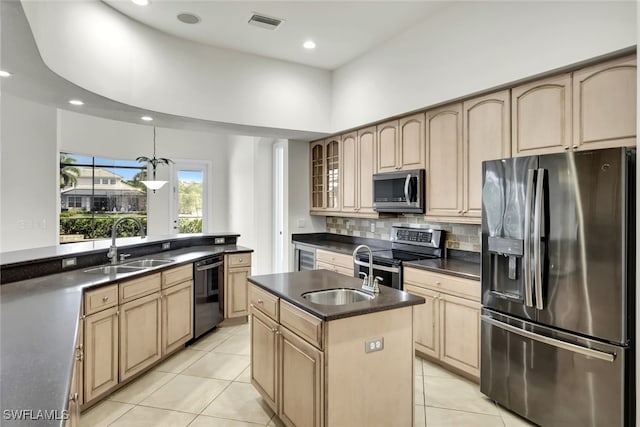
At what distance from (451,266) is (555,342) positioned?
43.3 inches

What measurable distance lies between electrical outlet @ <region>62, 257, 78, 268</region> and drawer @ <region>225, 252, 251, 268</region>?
157 centimetres

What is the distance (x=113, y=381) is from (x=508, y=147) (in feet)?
11.3

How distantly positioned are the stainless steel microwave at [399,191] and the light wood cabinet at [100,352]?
8.79 feet

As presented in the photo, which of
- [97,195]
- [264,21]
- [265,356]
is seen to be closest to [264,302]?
[265,356]

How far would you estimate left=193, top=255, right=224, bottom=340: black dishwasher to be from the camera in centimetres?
384

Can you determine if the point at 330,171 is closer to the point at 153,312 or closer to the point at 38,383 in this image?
the point at 153,312

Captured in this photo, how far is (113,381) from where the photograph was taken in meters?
2.76

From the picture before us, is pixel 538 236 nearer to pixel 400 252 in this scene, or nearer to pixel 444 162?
pixel 444 162

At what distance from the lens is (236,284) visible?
4.39 meters

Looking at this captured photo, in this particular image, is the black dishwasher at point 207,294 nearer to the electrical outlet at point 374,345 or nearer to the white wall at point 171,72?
the white wall at point 171,72

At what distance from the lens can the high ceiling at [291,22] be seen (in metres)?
3.17

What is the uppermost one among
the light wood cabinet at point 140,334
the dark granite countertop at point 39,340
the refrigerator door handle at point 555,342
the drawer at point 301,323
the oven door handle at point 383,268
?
the dark granite countertop at point 39,340

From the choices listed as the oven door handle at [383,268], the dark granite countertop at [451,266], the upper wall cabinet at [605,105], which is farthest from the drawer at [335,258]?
the upper wall cabinet at [605,105]

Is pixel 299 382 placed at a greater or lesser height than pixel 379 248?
lesser
